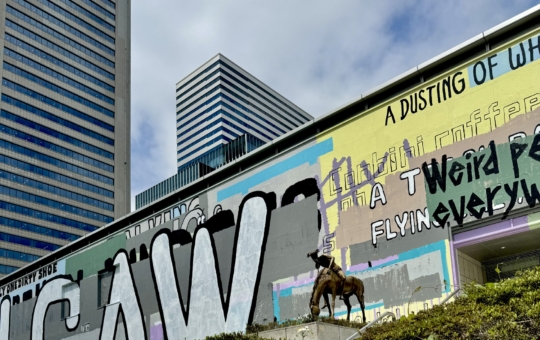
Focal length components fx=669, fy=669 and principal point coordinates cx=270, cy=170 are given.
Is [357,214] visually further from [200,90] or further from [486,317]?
[200,90]

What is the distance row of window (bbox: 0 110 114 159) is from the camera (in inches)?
3949

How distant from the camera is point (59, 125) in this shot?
106 metres

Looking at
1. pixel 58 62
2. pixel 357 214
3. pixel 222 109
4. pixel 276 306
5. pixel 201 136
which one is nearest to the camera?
pixel 357 214

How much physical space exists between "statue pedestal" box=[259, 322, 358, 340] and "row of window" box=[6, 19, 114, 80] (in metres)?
95.3

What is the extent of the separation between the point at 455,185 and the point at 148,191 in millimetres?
107933

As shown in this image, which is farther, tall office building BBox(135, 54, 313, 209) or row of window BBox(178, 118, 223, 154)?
row of window BBox(178, 118, 223, 154)

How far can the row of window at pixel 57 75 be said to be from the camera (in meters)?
103

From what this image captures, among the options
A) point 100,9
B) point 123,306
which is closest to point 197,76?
point 100,9

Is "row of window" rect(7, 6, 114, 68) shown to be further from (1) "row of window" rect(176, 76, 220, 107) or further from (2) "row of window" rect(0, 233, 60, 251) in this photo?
(1) "row of window" rect(176, 76, 220, 107)

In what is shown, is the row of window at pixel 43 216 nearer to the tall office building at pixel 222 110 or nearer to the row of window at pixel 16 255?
the row of window at pixel 16 255

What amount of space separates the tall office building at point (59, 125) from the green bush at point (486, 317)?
90356mm

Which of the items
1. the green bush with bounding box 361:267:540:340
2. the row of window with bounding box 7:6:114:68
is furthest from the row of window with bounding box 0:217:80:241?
the green bush with bounding box 361:267:540:340

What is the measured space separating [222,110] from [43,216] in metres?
62.1

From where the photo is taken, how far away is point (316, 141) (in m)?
31.4
